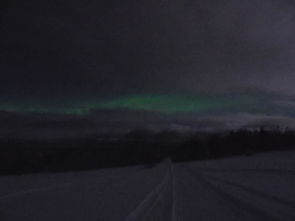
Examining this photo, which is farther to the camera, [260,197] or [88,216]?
[260,197]

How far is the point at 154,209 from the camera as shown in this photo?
26.0 meters

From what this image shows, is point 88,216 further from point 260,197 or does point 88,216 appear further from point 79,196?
point 260,197

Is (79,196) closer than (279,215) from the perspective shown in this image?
No

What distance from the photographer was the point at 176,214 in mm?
23719

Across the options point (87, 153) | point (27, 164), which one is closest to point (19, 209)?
point (27, 164)

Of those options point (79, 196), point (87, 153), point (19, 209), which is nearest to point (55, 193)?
point (79, 196)

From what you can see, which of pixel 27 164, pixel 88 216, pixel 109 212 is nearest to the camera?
pixel 88 216

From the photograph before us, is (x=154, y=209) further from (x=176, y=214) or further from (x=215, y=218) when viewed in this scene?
(x=215, y=218)

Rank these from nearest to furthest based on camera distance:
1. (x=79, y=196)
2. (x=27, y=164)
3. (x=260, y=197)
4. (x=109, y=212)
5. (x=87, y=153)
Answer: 1. (x=109, y=212)
2. (x=79, y=196)
3. (x=260, y=197)
4. (x=27, y=164)
5. (x=87, y=153)

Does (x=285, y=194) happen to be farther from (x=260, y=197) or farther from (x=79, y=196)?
(x=79, y=196)

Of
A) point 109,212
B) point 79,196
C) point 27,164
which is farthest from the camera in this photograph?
point 27,164

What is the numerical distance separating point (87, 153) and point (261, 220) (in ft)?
481

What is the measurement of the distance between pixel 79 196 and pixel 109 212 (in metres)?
7.02

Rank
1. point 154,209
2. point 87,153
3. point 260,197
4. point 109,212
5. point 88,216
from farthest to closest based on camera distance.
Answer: point 87,153 → point 260,197 → point 154,209 → point 109,212 → point 88,216
